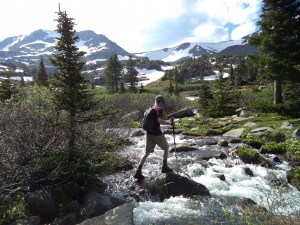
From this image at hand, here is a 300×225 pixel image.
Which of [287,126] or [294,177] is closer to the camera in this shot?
[294,177]

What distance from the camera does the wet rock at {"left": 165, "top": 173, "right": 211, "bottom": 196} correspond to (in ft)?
32.5

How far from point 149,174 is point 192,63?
166303 mm

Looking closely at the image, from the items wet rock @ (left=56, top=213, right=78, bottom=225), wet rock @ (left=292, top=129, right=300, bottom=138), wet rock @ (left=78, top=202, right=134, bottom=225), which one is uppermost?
wet rock @ (left=292, top=129, right=300, bottom=138)

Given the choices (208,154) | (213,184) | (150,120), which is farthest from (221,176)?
(150,120)

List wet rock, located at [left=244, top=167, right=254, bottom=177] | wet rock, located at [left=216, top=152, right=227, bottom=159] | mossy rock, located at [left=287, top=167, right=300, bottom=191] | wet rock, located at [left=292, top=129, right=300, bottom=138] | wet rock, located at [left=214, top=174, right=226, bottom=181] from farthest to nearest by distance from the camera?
wet rock, located at [left=292, top=129, right=300, bottom=138]
wet rock, located at [left=216, top=152, right=227, bottom=159]
wet rock, located at [left=244, top=167, right=254, bottom=177]
wet rock, located at [left=214, top=174, right=226, bottom=181]
mossy rock, located at [left=287, top=167, right=300, bottom=191]

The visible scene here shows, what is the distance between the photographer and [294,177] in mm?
11359

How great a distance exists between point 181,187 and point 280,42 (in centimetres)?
1753

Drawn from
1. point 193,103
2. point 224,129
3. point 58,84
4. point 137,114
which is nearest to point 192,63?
point 193,103

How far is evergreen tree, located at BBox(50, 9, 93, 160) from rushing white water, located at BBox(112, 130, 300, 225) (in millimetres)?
3523

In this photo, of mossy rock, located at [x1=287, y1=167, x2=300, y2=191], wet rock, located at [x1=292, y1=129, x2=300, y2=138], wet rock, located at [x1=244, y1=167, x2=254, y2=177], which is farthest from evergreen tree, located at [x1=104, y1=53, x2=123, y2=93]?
mossy rock, located at [x1=287, y1=167, x2=300, y2=191]

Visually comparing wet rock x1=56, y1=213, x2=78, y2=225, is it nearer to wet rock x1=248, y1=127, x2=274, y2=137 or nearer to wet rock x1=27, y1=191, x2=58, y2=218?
wet rock x1=27, y1=191, x2=58, y2=218

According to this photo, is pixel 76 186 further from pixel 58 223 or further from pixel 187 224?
pixel 187 224

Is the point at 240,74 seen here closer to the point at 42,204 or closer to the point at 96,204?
the point at 96,204

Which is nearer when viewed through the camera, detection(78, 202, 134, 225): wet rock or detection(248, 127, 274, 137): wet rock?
detection(78, 202, 134, 225): wet rock
